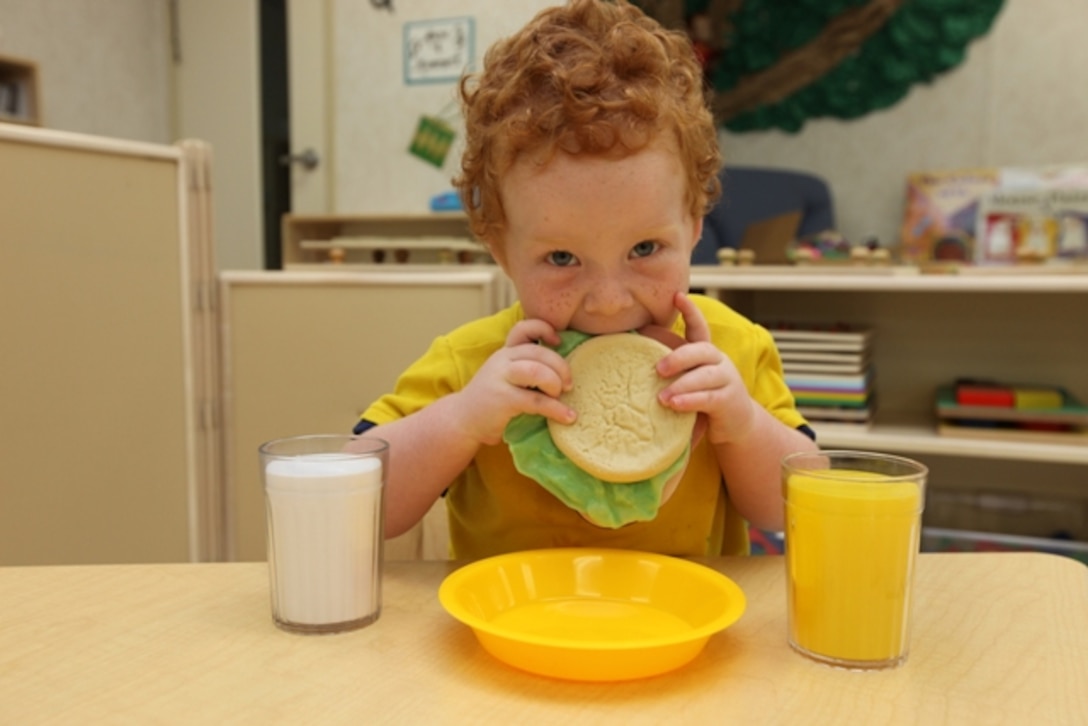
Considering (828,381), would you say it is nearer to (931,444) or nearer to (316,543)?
(931,444)

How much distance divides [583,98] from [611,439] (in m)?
0.29

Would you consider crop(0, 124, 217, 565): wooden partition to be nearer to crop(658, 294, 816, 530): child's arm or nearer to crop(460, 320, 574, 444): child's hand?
crop(460, 320, 574, 444): child's hand

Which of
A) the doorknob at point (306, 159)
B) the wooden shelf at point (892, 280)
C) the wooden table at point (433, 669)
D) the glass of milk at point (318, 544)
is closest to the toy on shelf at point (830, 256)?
the wooden shelf at point (892, 280)

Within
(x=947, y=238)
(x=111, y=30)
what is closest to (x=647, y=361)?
(x=947, y=238)

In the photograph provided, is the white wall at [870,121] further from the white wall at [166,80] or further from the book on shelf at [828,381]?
the book on shelf at [828,381]

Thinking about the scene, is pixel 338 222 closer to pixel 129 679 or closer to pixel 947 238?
pixel 947 238

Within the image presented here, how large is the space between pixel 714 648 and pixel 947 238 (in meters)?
2.55

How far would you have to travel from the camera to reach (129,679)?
1.91 ft

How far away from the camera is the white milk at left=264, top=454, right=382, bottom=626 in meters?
0.66

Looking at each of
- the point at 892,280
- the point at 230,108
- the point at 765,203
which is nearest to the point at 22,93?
the point at 230,108

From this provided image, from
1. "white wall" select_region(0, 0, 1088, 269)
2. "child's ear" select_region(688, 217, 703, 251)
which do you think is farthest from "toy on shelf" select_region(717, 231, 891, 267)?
"white wall" select_region(0, 0, 1088, 269)

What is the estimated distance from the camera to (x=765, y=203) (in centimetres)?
317

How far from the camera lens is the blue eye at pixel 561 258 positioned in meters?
0.79

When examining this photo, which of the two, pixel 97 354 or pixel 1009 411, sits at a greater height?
pixel 97 354
